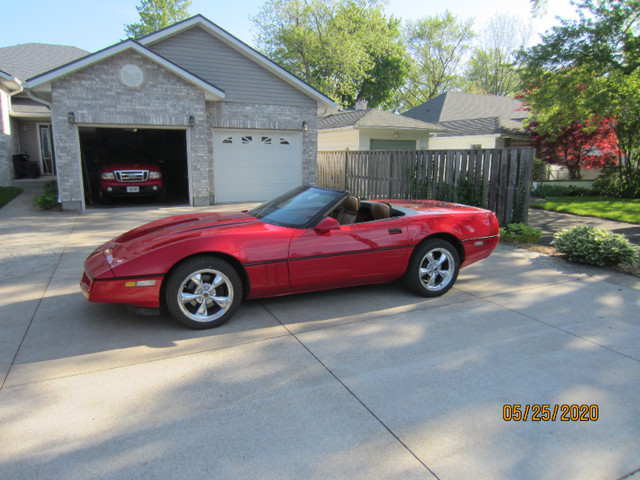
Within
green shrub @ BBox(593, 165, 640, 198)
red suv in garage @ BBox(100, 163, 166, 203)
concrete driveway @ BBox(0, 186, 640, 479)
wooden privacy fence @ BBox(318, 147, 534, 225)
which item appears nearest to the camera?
concrete driveway @ BBox(0, 186, 640, 479)

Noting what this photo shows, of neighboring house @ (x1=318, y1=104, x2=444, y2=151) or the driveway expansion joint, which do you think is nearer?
the driveway expansion joint

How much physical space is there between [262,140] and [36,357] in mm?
11527

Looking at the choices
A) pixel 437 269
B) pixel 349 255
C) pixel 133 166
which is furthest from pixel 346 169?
pixel 349 255

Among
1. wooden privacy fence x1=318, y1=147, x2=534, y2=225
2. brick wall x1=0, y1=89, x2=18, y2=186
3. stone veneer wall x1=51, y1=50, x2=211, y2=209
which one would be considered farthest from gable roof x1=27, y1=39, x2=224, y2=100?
brick wall x1=0, y1=89, x2=18, y2=186

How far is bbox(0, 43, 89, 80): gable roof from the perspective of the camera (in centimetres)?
2166

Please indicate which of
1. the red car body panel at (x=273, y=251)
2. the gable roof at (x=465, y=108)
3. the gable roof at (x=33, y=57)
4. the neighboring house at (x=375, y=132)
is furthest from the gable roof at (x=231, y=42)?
→ the gable roof at (x=465, y=108)

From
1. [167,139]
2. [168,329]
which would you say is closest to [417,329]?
[168,329]

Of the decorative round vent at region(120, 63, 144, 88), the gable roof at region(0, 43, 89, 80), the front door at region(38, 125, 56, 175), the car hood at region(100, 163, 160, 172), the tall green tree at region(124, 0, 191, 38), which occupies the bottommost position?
the car hood at region(100, 163, 160, 172)

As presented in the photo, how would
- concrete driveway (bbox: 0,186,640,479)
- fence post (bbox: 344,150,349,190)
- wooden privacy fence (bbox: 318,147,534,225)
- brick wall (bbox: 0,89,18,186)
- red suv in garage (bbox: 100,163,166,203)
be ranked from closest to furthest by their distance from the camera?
concrete driveway (bbox: 0,186,640,479) < wooden privacy fence (bbox: 318,147,534,225) < red suv in garage (bbox: 100,163,166,203) < fence post (bbox: 344,150,349,190) < brick wall (bbox: 0,89,18,186)

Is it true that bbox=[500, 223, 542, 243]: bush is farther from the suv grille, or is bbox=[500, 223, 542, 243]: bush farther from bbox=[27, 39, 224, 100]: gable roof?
the suv grille

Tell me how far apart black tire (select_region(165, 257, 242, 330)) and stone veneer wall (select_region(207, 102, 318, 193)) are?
10019 millimetres

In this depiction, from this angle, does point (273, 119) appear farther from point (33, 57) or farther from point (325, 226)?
point (33, 57)

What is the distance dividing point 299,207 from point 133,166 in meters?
9.35

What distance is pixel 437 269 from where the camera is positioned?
5.12 metres
